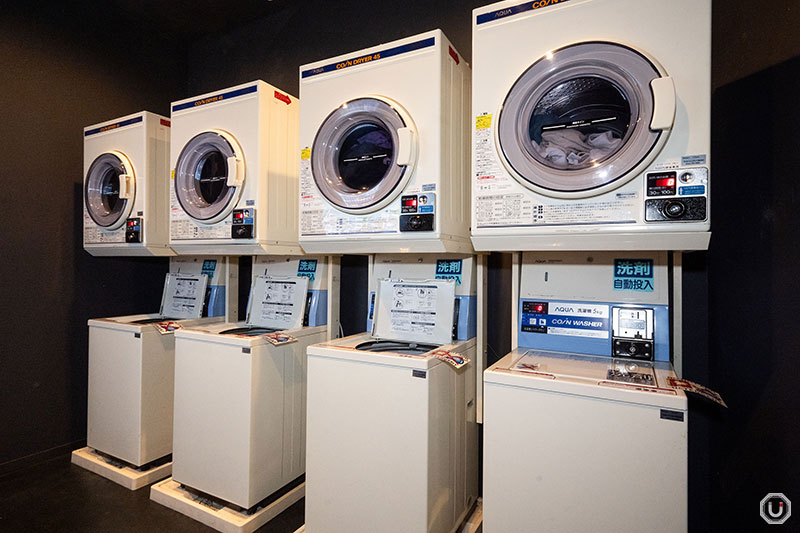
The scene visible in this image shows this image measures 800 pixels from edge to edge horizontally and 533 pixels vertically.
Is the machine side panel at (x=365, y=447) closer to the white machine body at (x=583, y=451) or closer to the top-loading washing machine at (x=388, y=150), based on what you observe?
the white machine body at (x=583, y=451)

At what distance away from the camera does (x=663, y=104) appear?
49.9 inches

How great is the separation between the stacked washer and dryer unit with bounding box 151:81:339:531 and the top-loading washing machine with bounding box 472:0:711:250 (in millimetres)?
1213

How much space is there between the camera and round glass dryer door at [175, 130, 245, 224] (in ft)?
7.47

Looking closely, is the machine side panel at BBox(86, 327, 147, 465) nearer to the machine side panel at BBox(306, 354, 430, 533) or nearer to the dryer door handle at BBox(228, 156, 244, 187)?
the dryer door handle at BBox(228, 156, 244, 187)

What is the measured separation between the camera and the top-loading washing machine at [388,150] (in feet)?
5.67

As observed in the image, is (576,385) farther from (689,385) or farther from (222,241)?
(222,241)

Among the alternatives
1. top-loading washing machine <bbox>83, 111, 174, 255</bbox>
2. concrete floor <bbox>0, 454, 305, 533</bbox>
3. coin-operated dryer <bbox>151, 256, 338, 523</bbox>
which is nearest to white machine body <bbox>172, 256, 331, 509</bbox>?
coin-operated dryer <bbox>151, 256, 338, 523</bbox>

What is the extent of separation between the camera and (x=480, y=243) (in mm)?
1601

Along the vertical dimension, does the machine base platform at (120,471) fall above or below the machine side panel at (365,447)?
below

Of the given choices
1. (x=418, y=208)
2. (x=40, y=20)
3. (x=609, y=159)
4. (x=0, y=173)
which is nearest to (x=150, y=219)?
(x=0, y=173)

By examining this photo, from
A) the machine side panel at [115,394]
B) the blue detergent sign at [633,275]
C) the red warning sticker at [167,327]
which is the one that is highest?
the blue detergent sign at [633,275]

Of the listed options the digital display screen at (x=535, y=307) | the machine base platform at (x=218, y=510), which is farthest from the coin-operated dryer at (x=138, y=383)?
the digital display screen at (x=535, y=307)

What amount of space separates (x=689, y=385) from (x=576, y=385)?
345 millimetres

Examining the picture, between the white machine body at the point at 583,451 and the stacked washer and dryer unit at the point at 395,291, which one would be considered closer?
the white machine body at the point at 583,451
